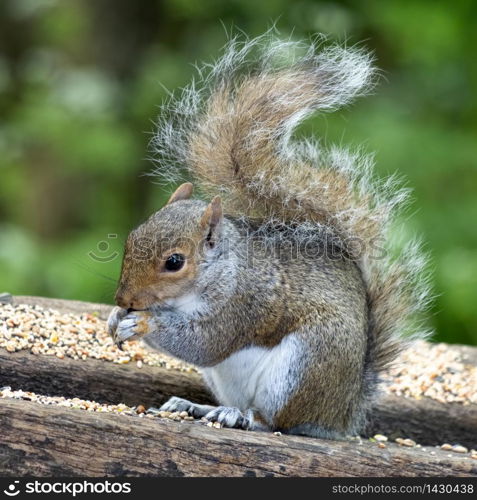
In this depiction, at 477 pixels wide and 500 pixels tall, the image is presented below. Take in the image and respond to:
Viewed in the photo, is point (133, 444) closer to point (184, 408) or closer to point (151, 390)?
point (184, 408)

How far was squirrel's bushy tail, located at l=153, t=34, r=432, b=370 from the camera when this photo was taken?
3.56 meters

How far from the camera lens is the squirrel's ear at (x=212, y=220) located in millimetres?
3301

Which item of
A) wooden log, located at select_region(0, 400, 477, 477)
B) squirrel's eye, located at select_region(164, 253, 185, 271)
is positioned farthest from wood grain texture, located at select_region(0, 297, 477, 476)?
squirrel's eye, located at select_region(164, 253, 185, 271)

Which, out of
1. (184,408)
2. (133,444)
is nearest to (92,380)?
(184,408)

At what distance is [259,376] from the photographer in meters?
3.32

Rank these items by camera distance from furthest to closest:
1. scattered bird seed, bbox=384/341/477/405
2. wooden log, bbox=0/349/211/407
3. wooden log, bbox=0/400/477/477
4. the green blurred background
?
the green blurred background → scattered bird seed, bbox=384/341/477/405 → wooden log, bbox=0/349/211/407 → wooden log, bbox=0/400/477/477

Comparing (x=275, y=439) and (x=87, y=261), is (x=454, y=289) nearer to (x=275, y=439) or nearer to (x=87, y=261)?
(x=87, y=261)

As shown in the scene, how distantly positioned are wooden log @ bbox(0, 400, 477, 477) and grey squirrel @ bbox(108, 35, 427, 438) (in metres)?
0.30

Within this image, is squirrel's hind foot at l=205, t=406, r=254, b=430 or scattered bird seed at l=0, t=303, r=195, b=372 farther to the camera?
scattered bird seed at l=0, t=303, r=195, b=372

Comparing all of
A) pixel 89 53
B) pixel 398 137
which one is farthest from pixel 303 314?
pixel 89 53

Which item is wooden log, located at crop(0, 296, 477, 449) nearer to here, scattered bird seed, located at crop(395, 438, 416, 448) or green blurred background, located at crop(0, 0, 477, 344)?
scattered bird seed, located at crop(395, 438, 416, 448)

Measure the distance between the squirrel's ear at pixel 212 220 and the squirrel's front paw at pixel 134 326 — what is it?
1.17ft

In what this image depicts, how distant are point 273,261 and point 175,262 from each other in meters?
0.44

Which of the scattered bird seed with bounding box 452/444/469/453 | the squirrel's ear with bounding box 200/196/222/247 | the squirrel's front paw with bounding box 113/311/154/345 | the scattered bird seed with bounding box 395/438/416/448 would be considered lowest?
the scattered bird seed with bounding box 395/438/416/448
